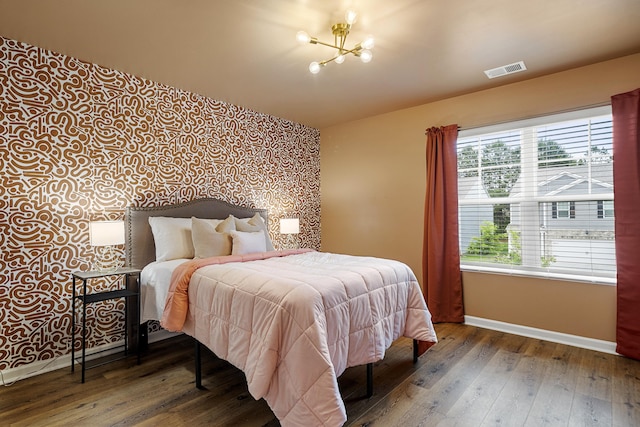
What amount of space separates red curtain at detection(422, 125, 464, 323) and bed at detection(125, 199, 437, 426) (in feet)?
3.94

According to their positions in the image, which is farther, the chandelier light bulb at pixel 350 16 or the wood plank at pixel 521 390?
A: the chandelier light bulb at pixel 350 16

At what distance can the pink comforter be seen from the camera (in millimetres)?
1626

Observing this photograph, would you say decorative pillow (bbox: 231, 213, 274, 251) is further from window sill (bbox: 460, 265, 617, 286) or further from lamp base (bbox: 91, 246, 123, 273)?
window sill (bbox: 460, 265, 617, 286)

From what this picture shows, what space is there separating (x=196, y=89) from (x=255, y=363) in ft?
9.59

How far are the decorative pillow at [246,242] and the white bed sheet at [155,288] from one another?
0.55 metres

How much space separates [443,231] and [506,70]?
5.63ft

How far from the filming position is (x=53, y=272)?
2641 millimetres

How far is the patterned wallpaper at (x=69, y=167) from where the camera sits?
8.11ft

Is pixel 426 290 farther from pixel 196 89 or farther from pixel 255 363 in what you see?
pixel 196 89

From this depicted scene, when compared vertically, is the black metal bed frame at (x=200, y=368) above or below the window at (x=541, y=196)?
below

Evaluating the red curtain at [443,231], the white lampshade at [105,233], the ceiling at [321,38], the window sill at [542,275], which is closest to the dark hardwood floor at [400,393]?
the window sill at [542,275]

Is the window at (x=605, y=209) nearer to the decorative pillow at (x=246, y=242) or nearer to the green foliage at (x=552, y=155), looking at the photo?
the green foliage at (x=552, y=155)

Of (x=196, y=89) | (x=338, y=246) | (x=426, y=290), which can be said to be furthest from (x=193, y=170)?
(x=426, y=290)

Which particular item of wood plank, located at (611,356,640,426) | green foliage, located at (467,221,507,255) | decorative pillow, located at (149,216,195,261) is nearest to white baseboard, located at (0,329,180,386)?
decorative pillow, located at (149,216,195,261)
